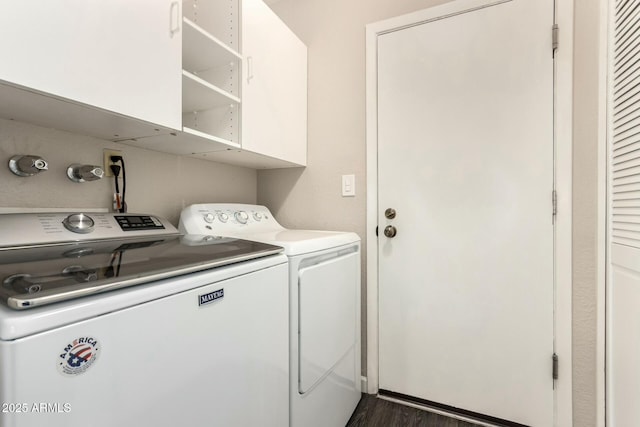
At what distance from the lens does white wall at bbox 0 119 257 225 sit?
1.00 m

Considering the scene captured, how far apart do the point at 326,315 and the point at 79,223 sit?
39.3 inches

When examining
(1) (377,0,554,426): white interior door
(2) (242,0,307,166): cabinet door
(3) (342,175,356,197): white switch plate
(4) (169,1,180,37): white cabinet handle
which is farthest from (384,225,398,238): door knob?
(4) (169,1,180,37): white cabinet handle

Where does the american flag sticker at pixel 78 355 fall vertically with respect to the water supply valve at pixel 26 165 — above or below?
below

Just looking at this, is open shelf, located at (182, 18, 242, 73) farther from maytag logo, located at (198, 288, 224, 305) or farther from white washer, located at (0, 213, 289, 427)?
maytag logo, located at (198, 288, 224, 305)

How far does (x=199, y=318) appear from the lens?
2.45 feet

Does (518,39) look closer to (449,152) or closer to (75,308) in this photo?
(449,152)

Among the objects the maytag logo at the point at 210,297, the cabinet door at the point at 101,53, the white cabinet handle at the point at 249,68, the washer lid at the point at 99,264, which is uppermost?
the white cabinet handle at the point at 249,68

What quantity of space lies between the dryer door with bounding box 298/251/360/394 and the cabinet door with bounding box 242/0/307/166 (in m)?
0.67

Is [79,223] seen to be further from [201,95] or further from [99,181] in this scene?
[201,95]

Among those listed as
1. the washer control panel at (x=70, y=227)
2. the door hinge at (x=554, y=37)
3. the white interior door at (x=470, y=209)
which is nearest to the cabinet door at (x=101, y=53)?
the washer control panel at (x=70, y=227)

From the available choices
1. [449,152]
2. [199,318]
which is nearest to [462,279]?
[449,152]

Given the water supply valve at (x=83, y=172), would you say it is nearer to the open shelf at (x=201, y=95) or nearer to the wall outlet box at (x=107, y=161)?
the wall outlet box at (x=107, y=161)

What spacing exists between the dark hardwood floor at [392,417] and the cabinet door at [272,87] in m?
1.45

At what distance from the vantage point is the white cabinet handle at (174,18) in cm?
105
